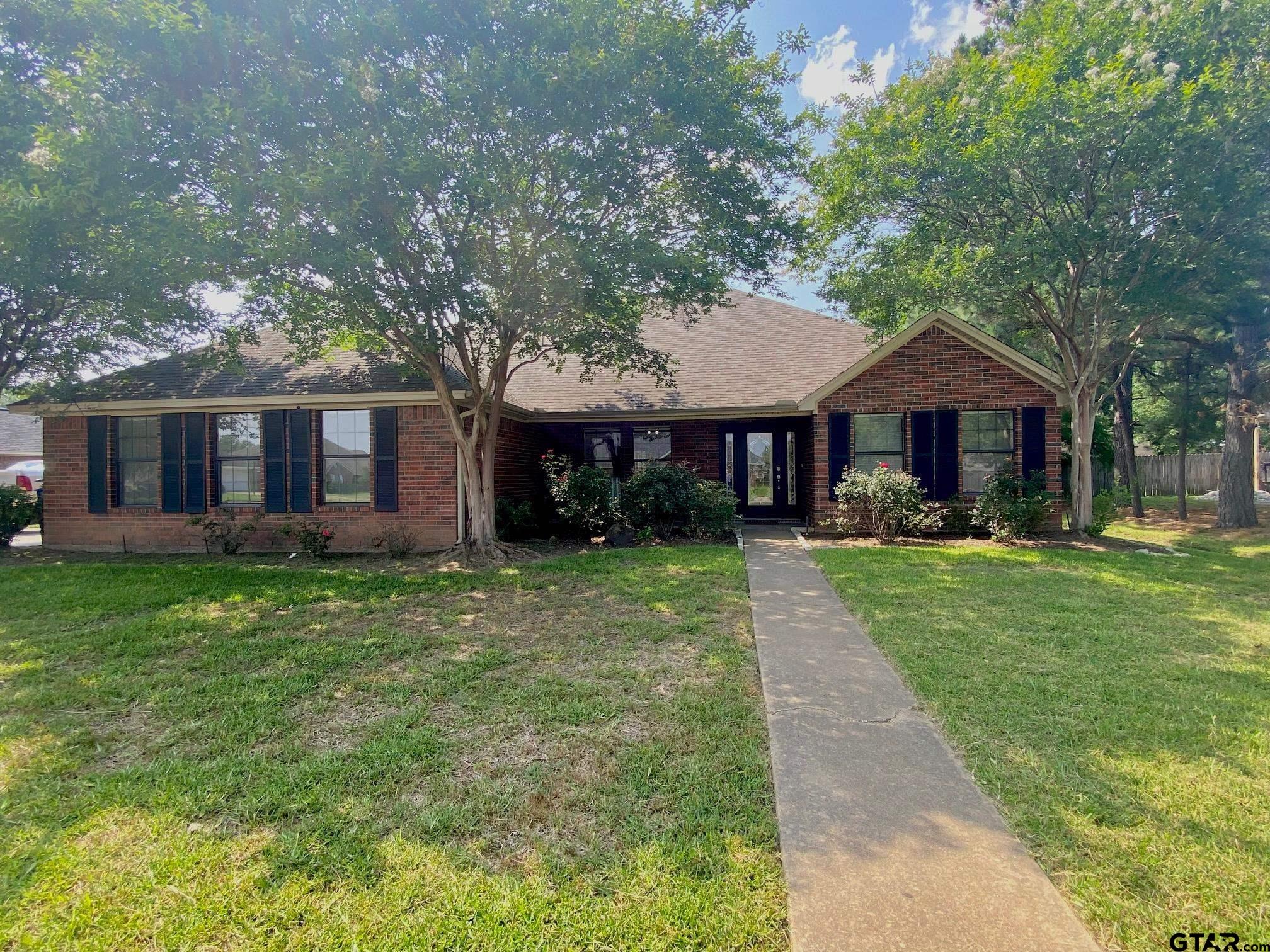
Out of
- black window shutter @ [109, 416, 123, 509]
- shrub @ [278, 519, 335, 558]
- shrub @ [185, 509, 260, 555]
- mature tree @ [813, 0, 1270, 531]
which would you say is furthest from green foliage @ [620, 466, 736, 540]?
black window shutter @ [109, 416, 123, 509]

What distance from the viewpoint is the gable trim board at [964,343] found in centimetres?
1083

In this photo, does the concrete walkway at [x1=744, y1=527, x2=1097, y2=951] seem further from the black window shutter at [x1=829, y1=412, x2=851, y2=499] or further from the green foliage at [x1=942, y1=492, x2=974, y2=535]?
the green foliage at [x1=942, y1=492, x2=974, y2=535]

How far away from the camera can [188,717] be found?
3768mm

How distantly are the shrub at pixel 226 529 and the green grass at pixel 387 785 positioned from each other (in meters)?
5.10

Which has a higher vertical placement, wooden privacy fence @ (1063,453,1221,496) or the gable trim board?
the gable trim board

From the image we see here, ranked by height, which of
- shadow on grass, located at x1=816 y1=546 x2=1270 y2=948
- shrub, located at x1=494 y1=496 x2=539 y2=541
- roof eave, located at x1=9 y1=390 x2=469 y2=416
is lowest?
shadow on grass, located at x1=816 y1=546 x2=1270 y2=948

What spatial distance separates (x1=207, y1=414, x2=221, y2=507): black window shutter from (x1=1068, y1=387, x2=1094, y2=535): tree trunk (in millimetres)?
15633

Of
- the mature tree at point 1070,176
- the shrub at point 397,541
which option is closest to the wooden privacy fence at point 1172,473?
the mature tree at point 1070,176

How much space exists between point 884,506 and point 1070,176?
548 cm

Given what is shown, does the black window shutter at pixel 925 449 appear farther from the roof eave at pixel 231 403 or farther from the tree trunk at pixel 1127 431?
the tree trunk at pixel 1127 431

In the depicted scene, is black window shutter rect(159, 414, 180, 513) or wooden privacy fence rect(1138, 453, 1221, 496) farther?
wooden privacy fence rect(1138, 453, 1221, 496)

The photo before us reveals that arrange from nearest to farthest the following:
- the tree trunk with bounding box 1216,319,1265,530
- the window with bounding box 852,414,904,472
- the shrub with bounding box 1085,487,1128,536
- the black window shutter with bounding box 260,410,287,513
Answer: the shrub with bounding box 1085,487,1128,536
the black window shutter with bounding box 260,410,287,513
the window with bounding box 852,414,904,472
the tree trunk with bounding box 1216,319,1265,530

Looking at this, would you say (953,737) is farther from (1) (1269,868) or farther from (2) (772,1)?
(2) (772,1)

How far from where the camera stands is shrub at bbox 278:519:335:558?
10.2 m
